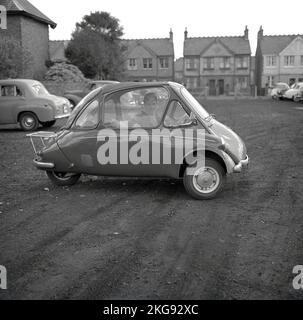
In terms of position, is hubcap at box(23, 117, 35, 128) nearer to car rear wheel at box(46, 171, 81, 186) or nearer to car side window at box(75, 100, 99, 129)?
car rear wheel at box(46, 171, 81, 186)

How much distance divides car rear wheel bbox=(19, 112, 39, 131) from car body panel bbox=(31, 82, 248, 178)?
362 inches

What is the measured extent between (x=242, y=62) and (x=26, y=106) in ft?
199

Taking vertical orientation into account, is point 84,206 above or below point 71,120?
below

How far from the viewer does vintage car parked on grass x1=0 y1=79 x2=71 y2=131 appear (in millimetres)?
16047

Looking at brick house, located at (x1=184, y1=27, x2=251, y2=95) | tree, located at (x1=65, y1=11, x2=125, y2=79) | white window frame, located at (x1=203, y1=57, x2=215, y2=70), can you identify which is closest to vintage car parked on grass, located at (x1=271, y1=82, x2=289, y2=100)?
tree, located at (x1=65, y1=11, x2=125, y2=79)

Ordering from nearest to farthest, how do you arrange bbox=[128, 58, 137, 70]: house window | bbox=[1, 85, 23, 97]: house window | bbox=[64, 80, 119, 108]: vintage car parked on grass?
bbox=[1, 85, 23, 97]: house window → bbox=[64, 80, 119, 108]: vintage car parked on grass → bbox=[128, 58, 137, 70]: house window

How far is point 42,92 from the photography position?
1680 cm

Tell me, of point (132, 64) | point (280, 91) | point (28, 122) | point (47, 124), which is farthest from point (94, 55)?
point (132, 64)

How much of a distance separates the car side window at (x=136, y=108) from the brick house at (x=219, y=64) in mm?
65459

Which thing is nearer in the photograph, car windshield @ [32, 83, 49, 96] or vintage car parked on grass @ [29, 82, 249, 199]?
vintage car parked on grass @ [29, 82, 249, 199]
